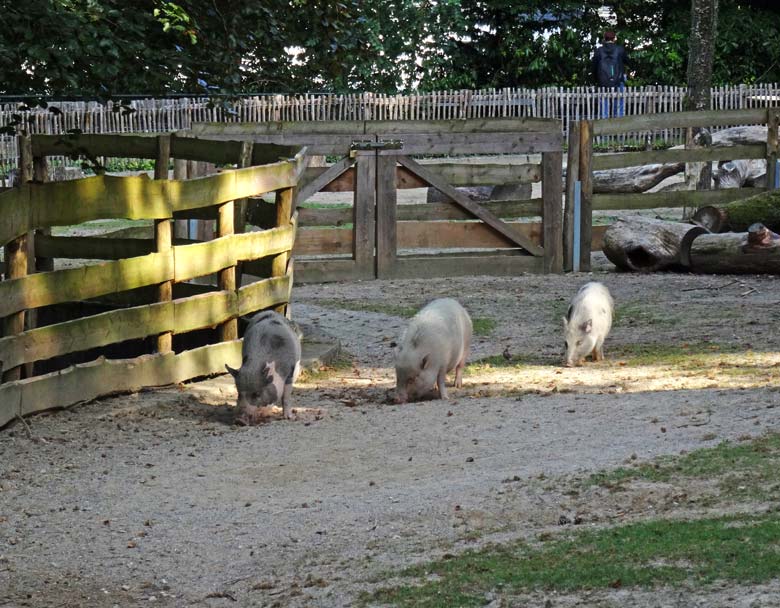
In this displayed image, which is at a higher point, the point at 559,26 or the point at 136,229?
the point at 559,26

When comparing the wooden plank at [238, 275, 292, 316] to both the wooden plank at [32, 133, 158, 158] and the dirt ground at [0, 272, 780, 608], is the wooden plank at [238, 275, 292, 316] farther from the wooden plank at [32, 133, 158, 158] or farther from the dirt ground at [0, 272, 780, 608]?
the wooden plank at [32, 133, 158, 158]

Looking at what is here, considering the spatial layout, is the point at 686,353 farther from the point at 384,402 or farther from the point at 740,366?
the point at 384,402

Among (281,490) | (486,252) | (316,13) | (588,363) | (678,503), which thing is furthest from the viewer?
(486,252)

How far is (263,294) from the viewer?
1062 cm

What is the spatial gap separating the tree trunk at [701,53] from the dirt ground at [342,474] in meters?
14.3

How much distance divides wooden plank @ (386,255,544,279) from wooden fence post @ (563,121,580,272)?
0.38 metres

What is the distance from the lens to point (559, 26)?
39406mm

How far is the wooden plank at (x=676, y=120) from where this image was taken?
17.2 metres

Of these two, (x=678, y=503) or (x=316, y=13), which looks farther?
(x=316, y=13)

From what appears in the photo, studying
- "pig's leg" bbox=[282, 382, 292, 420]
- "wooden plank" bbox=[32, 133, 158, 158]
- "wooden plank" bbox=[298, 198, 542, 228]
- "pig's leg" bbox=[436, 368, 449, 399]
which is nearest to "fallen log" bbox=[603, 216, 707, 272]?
"wooden plank" bbox=[298, 198, 542, 228]

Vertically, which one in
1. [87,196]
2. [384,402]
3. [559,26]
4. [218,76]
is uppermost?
[559,26]

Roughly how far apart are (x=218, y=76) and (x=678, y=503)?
4.27 meters

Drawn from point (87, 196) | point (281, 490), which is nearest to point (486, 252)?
point (87, 196)

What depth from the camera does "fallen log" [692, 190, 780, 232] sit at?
16.2 meters
